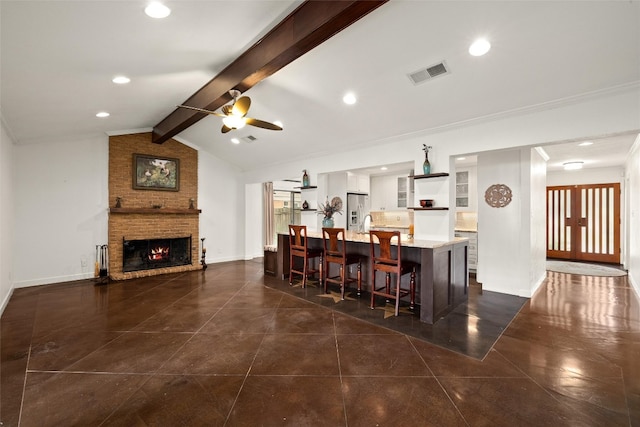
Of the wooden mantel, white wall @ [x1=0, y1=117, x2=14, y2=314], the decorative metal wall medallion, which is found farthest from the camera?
the wooden mantel

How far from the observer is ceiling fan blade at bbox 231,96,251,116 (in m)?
3.38

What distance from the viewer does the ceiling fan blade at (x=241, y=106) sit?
338 cm

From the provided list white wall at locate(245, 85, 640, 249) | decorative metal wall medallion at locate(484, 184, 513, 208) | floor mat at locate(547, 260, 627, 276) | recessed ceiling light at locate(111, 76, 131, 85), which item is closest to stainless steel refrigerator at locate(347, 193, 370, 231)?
white wall at locate(245, 85, 640, 249)

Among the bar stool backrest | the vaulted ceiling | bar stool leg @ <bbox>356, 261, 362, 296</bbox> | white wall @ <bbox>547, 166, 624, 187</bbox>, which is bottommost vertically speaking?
bar stool leg @ <bbox>356, 261, 362, 296</bbox>

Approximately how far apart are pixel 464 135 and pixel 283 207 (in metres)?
6.26

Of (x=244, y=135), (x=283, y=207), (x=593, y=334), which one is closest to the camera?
(x=593, y=334)

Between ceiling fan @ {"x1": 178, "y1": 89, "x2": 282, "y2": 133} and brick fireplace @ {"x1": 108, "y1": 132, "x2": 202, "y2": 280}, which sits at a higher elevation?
ceiling fan @ {"x1": 178, "y1": 89, "x2": 282, "y2": 133}

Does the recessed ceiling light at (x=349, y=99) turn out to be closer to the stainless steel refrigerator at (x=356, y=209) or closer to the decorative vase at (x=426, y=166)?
the decorative vase at (x=426, y=166)

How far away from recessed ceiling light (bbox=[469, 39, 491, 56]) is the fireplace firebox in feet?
21.9

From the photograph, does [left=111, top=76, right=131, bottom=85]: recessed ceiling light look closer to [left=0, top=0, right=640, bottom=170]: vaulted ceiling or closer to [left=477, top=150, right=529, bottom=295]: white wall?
[left=0, top=0, right=640, bottom=170]: vaulted ceiling

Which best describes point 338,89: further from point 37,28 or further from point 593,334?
point 593,334

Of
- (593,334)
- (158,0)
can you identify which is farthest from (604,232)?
(158,0)

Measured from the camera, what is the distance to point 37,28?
2.30 meters

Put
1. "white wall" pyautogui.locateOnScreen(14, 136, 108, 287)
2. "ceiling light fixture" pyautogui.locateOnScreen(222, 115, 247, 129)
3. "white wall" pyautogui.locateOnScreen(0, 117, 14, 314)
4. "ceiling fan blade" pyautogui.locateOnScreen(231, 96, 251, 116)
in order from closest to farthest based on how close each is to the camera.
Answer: "ceiling fan blade" pyautogui.locateOnScreen(231, 96, 251, 116), "ceiling light fixture" pyautogui.locateOnScreen(222, 115, 247, 129), "white wall" pyautogui.locateOnScreen(0, 117, 14, 314), "white wall" pyautogui.locateOnScreen(14, 136, 108, 287)
